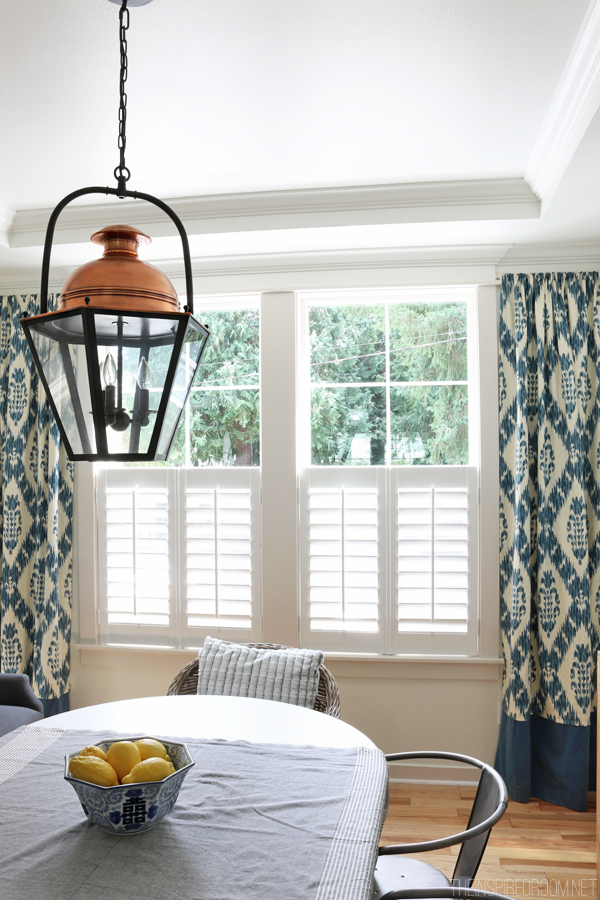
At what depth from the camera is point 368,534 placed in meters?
3.13

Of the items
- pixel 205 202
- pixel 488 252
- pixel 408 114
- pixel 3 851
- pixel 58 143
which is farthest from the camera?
pixel 488 252

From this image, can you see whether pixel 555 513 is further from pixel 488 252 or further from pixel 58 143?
pixel 58 143

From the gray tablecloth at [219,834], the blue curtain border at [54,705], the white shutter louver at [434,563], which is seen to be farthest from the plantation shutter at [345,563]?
the gray tablecloth at [219,834]

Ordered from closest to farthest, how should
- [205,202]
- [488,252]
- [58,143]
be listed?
[58,143], [205,202], [488,252]

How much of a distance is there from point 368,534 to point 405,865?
1.60 metres

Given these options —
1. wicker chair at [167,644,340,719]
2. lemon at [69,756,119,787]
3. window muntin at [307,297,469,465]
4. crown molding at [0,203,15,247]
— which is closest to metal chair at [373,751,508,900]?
wicker chair at [167,644,340,719]

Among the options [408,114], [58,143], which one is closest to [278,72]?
[408,114]

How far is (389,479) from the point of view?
3152 millimetres

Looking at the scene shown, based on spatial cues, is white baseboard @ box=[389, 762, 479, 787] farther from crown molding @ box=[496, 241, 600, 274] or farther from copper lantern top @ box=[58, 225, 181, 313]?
copper lantern top @ box=[58, 225, 181, 313]

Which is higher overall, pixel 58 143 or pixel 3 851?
pixel 58 143

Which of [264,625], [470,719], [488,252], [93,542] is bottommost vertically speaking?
[470,719]

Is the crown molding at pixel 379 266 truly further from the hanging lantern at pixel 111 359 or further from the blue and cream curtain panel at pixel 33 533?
the hanging lantern at pixel 111 359

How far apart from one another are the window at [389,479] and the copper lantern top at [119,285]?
209 cm

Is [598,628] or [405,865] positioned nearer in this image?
[405,865]
